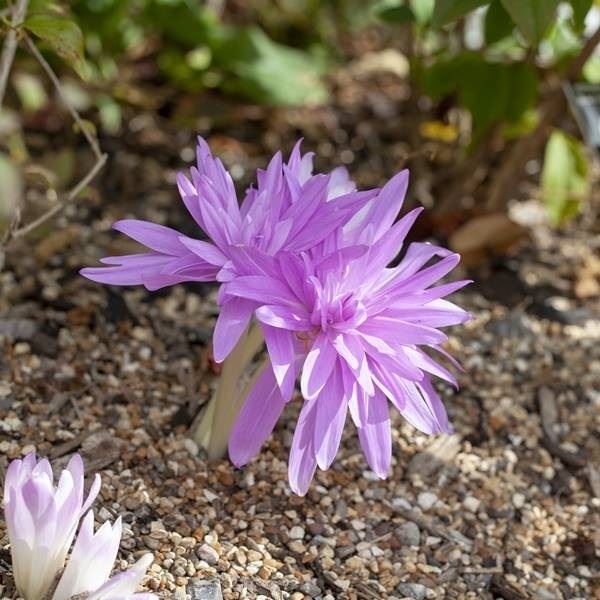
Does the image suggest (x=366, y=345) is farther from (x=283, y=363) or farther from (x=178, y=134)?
(x=178, y=134)

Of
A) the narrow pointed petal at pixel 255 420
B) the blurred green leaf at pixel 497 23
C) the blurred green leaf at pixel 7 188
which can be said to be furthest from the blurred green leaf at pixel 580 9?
the blurred green leaf at pixel 7 188

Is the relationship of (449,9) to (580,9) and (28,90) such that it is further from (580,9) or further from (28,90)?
(28,90)

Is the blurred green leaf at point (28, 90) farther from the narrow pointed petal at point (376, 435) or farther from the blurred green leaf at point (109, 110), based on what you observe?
the narrow pointed petal at point (376, 435)

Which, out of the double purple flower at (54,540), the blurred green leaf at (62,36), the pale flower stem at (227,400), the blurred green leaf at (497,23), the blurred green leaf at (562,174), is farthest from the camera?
the blurred green leaf at (562,174)

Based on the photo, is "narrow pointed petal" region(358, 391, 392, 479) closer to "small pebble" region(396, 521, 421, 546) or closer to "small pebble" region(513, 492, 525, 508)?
"small pebble" region(396, 521, 421, 546)

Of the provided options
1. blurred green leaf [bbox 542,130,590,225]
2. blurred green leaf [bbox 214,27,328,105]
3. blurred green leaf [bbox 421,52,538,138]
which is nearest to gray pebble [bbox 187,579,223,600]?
blurred green leaf [bbox 421,52,538,138]

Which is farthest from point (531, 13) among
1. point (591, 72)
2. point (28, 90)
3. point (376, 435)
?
point (28, 90)
